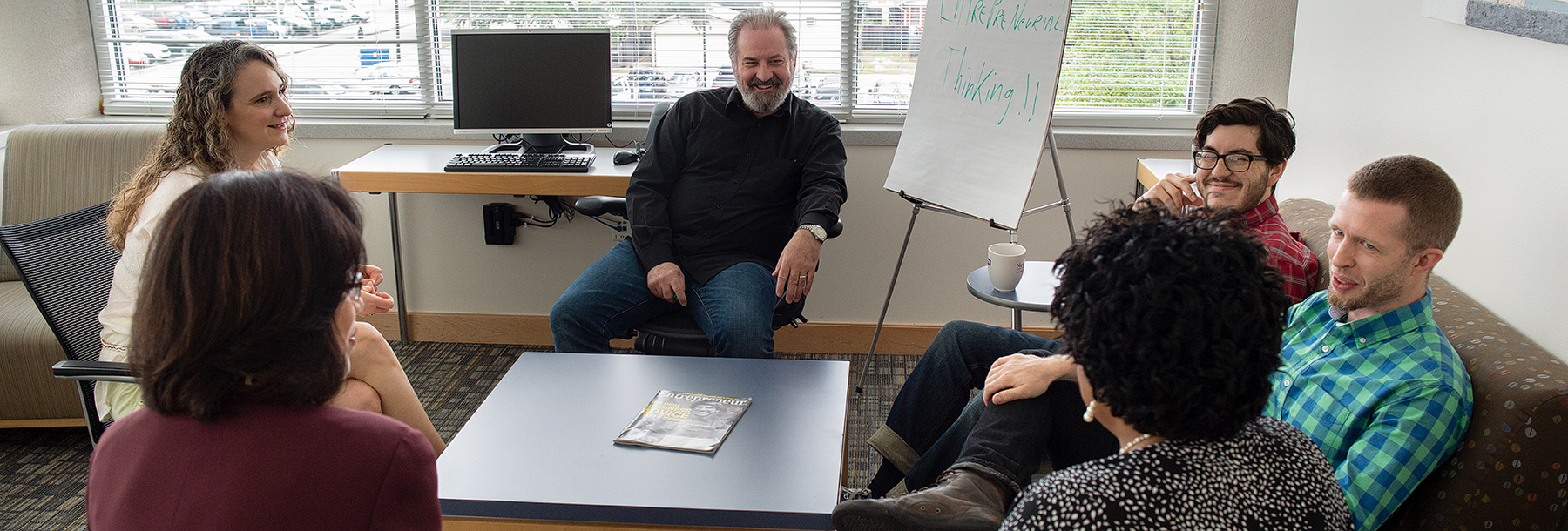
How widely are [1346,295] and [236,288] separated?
4.79 feet

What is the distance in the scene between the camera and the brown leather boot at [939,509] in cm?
135

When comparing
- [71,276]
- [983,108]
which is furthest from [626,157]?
[71,276]

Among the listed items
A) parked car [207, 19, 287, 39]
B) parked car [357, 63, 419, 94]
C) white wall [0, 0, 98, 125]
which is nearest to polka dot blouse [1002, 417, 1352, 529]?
parked car [357, 63, 419, 94]

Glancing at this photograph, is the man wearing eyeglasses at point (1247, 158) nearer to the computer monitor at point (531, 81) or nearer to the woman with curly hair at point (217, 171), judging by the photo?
the woman with curly hair at point (217, 171)

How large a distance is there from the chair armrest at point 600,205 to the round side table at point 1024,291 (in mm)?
1003

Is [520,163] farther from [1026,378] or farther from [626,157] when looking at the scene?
[1026,378]

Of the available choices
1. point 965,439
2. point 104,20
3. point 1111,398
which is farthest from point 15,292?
point 1111,398

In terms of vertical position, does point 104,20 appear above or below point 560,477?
above

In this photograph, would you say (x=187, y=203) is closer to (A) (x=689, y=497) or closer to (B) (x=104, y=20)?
(A) (x=689, y=497)

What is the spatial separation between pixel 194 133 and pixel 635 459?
123cm

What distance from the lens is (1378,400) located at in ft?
4.50

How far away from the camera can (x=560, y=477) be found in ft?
4.82

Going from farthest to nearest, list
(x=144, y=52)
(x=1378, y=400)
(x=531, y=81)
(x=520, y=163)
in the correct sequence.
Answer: (x=144, y=52) < (x=531, y=81) < (x=520, y=163) < (x=1378, y=400)

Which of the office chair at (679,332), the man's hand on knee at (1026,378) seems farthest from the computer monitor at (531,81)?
the man's hand on knee at (1026,378)
